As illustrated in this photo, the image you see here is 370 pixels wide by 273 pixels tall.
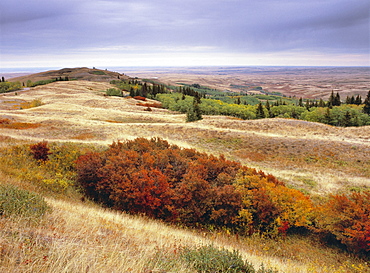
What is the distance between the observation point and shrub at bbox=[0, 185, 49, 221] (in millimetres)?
7473

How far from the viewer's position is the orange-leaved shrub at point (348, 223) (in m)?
12.2

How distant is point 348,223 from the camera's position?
43.3ft

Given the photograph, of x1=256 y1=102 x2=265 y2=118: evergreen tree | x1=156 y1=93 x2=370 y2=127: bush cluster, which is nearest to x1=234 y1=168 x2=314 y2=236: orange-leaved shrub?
x1=156 y1=93 x2=370 y2=127: bush cluster

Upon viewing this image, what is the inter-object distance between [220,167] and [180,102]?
80.0m

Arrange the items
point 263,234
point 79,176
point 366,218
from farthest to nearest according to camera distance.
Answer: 1. point 79,176
2. point 263,234
3. point 366,218

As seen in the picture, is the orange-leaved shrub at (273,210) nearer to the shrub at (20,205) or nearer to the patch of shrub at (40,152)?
the shrub at (20,205)

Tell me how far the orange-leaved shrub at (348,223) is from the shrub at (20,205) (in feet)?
46.8

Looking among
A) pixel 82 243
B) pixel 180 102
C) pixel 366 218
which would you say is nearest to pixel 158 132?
pixel 366 218

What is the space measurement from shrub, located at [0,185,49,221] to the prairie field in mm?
504

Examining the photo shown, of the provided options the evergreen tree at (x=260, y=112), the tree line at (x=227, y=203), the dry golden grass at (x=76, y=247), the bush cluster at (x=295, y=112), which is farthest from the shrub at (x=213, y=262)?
the evergreen tree at (x=260, y=112)

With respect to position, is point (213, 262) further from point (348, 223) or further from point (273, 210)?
point (348, 223)

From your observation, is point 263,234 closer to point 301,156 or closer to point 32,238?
point 32,238

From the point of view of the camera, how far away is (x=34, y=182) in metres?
14.8

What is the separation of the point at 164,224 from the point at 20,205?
715 centimetres
